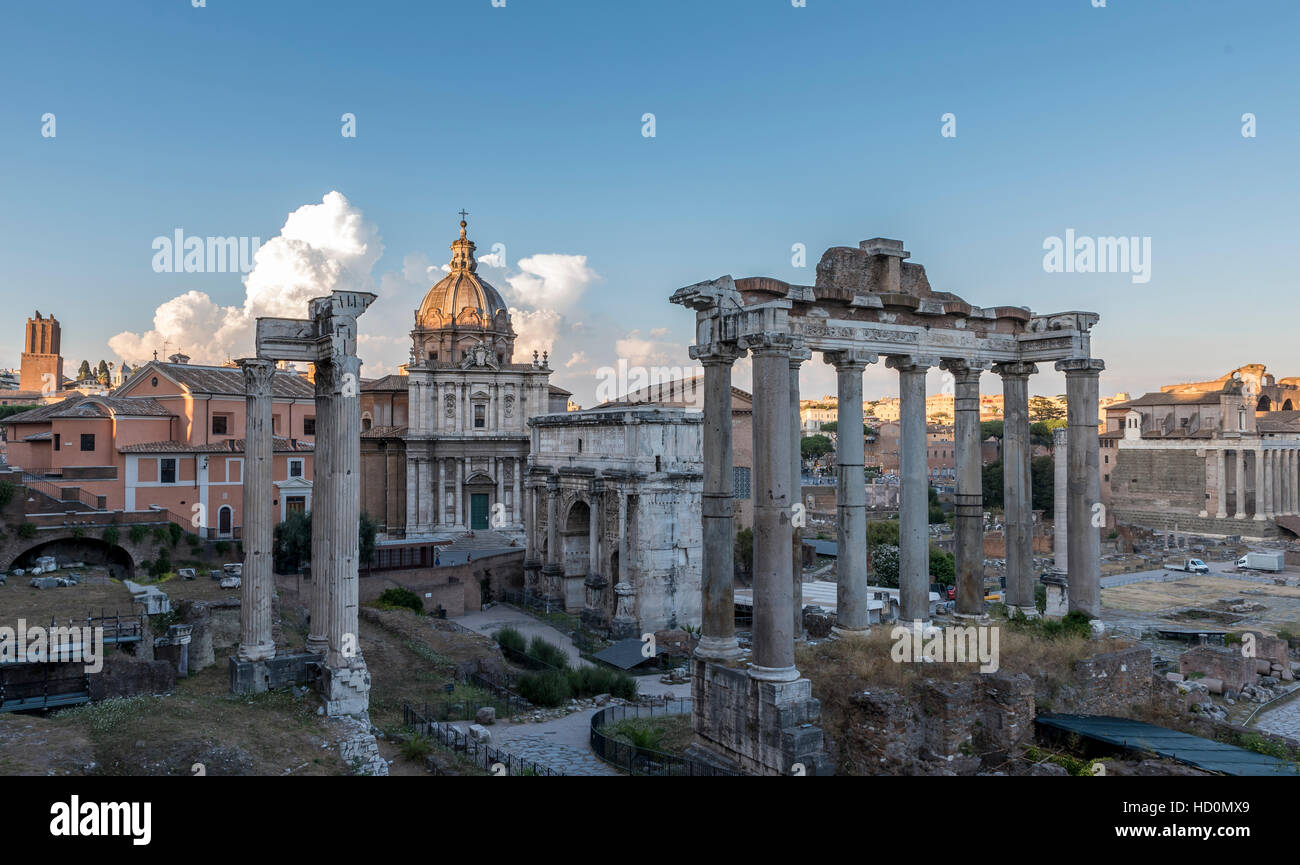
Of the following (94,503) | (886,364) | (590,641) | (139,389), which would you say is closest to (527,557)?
(590,641)

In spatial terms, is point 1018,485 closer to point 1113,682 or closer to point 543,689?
point 1113,682

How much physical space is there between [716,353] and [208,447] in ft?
111

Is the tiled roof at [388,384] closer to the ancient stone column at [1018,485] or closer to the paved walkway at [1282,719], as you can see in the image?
the ancient stone column at [1018,485]

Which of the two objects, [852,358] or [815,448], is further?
[815,448]

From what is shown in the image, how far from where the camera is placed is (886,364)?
1688 centimetres

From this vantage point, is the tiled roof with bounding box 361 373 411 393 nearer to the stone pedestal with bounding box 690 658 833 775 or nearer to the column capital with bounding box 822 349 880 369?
the column capital with bounding box 822 349 880 369

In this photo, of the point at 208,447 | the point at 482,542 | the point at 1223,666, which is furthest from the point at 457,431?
the point at 1223,666

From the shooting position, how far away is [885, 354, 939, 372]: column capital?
16.3m

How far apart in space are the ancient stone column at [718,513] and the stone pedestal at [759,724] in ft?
1.59

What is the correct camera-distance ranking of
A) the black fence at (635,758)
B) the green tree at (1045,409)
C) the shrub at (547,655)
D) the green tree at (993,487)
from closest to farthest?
the black fence at (635,758) < the shrub at (547,655) < the green tree at (993,487) < the green tree at (1045,409)

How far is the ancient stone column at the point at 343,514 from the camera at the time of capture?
624 inches

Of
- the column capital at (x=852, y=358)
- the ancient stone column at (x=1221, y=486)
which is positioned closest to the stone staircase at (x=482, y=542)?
the column capital at (x=852, y=358)

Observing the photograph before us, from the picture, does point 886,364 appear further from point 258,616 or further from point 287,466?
point 287,466

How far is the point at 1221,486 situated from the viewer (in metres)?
76.2
